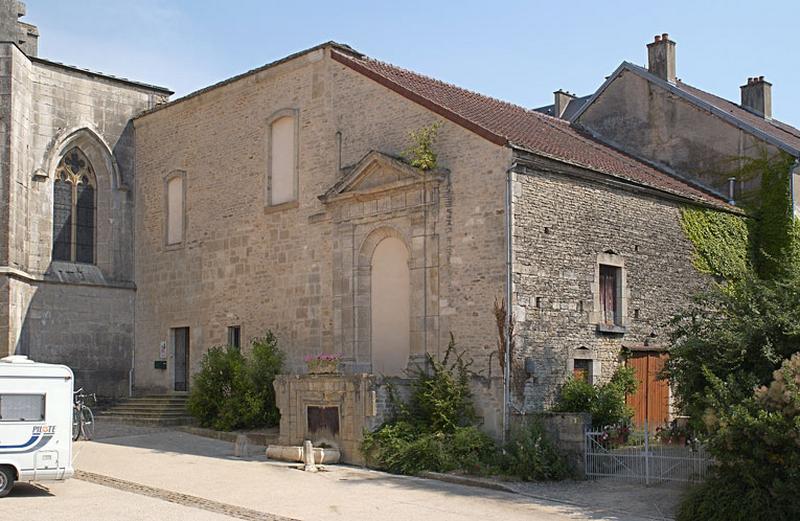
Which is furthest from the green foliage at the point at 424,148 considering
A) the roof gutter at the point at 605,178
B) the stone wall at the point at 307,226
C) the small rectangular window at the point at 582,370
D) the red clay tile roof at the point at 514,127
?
the small rectangular window at the point at 582,370

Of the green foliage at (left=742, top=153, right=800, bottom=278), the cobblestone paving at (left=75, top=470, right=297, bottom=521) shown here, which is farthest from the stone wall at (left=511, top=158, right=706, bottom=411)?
the cobblestone paving at (left=75, top=470, right=297, bottom=521)

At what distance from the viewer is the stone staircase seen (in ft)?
75.0

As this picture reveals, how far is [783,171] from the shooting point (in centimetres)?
2355

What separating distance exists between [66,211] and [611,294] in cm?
1461

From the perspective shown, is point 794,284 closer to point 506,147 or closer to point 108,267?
point 506,147

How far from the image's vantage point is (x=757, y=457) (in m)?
11.8

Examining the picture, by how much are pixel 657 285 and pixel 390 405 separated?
6747mm

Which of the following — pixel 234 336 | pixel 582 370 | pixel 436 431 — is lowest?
pixel 436 431

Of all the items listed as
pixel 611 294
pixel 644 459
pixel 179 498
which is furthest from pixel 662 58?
pixel 179 498

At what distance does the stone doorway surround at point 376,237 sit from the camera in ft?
61.4

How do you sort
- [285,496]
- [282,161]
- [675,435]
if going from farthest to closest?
[282,161], [675,435], [285,496]

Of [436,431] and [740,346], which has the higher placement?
[740,346]

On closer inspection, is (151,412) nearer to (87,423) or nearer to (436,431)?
(87,423)

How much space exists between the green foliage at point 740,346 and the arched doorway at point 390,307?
6.10 m
